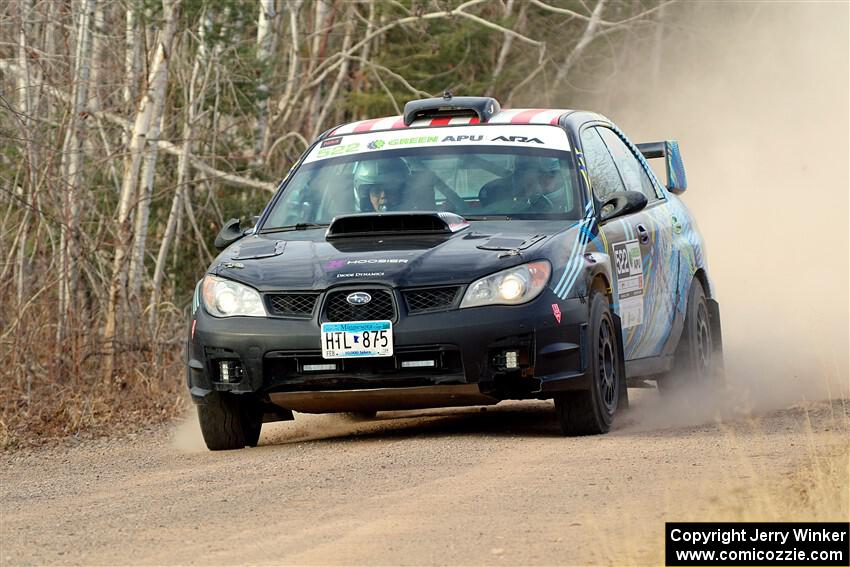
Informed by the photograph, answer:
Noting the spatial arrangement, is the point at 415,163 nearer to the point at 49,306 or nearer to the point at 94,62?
the point at 49,306

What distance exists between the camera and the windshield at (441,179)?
979 cm

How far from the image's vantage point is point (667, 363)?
1085cm

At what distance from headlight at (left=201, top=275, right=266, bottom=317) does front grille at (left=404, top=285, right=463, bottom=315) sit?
2.52ft

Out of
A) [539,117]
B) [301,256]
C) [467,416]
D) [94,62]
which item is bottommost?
[467,416]

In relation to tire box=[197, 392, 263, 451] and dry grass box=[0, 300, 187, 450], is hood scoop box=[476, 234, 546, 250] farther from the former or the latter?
dry grass box=[0, 300, 187, 450]

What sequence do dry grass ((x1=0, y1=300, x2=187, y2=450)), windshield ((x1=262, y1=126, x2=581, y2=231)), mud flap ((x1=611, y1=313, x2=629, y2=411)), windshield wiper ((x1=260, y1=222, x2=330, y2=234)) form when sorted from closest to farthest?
mud flap ((x1=611, y1=313, x2=629, y2=411))
windshield ((x1=262, y1=126, x2=581, y2=231))
windshield wiper ((x1=260, y1=222, x2=330, y2=234))
dry grass ((x1=0, y1=300, x2=187, y2=450))

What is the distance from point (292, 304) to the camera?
348 inches

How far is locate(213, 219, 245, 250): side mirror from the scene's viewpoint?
993cm

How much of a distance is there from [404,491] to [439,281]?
64.3 inches

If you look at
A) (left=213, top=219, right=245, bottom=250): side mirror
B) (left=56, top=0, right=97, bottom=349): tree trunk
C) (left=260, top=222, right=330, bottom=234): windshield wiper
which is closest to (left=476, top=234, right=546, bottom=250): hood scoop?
(left=260, top=222, right=330, bottom=234): windshield wiper

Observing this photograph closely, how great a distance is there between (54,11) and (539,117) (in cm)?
699

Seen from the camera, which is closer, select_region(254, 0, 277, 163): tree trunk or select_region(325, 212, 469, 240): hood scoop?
A: select_region(325, 212, 469, 240): hood scoop

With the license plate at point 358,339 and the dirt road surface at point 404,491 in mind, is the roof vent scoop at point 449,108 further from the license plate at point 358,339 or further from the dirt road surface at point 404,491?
the license plate at point 358,339

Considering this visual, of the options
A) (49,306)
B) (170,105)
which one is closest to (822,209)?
(170,105)
